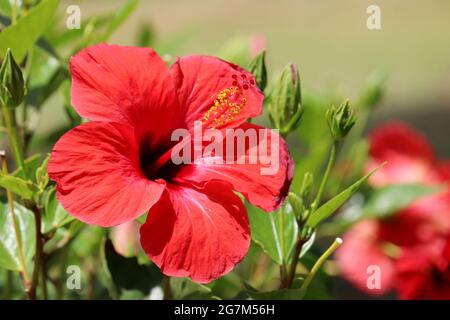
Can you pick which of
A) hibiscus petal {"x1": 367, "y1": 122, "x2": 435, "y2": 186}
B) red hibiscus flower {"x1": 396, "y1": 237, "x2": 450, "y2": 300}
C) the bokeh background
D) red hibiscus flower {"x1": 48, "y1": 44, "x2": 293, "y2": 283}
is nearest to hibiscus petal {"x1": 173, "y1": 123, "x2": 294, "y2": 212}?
red hibiscus flower {"x1": 48, "y1": 44, "x2": 293, "y2": 283}

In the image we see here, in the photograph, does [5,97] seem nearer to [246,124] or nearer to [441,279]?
[246,124]

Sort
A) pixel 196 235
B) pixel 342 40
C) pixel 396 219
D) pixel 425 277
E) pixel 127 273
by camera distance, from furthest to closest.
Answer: pixel 342 40 < pixel 396 219 < pixel 425 277 < pixel 127 273 < pixel 196 235

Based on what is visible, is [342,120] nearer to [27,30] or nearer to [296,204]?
[296,204]

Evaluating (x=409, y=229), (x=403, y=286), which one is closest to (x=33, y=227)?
(x=403, y=286)

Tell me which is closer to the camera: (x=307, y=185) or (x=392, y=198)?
(x=307, y=185)

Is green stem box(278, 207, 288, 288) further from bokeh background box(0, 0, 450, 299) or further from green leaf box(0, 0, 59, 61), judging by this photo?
bokeh background box(0, 0, 450, 299)

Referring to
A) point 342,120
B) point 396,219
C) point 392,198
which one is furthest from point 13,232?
point 396,219
